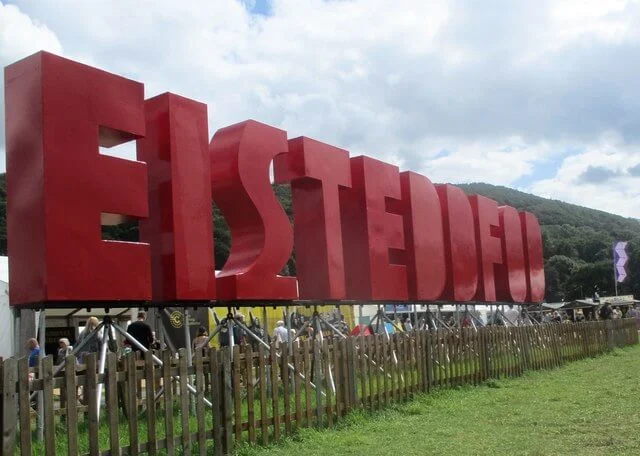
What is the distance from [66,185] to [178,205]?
173 centimetres

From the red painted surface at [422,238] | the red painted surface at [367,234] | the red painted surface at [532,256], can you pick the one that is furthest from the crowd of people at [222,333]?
the red painted surface at [367,234]

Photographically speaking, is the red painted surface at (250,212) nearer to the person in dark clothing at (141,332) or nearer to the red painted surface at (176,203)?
the red painted surface at (176,203)

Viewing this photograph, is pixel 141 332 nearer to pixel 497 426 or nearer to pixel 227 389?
pixel 227 389

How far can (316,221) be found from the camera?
38.9ft

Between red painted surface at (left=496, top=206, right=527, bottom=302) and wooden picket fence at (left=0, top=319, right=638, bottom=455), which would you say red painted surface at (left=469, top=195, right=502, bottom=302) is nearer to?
red painted surface at (left=496, top=206, right=527, bottom=302)

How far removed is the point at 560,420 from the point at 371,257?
206 inches

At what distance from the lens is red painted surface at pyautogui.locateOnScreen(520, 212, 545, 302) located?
67.7 feet

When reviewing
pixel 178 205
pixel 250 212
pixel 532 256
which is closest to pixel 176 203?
pixel 178 205

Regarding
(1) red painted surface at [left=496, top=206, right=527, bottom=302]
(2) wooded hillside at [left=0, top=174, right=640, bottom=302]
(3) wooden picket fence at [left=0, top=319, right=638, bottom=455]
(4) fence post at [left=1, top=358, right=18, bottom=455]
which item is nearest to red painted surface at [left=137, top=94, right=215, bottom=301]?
(3) wooden picket fence at [left=0, top=319, right=638, bottom=455]

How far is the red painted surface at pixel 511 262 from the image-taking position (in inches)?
752

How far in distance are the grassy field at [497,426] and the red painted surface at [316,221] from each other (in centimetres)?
264

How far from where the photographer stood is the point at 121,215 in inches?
331

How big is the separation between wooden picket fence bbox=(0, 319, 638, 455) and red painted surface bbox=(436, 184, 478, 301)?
2351 millimetres

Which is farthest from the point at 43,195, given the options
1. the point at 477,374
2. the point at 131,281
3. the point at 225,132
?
the point at 477,374
